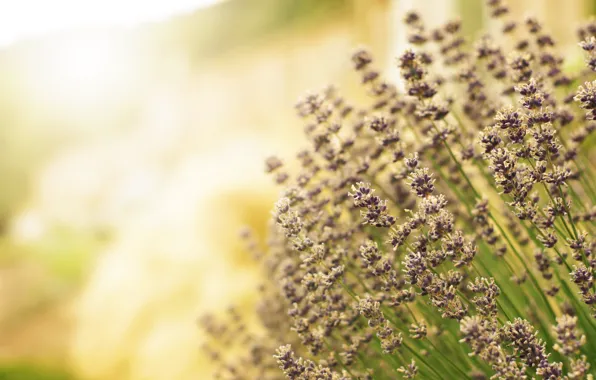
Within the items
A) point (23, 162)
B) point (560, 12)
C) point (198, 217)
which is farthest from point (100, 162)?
point (560, 12)

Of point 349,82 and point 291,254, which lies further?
point 349,82

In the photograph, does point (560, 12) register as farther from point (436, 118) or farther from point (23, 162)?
point (23, 162)

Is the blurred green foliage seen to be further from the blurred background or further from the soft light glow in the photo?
the soft light glow

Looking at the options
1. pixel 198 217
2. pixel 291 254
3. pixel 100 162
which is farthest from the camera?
pixel 100 162

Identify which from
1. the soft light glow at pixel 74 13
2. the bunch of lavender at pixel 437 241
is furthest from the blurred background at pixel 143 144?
the bunch of lavender at pixel 437 241

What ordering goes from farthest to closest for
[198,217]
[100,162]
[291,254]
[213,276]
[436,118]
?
1. [100,162]
2. [198,217]
3. [213,276]
4. [291,254]
5. [436,118]

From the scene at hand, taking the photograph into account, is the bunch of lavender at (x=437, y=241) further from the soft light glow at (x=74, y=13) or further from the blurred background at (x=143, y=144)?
the soft light glow at (x=74, y=13)

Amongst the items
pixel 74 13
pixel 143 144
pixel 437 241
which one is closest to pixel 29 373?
pixel 143 144
